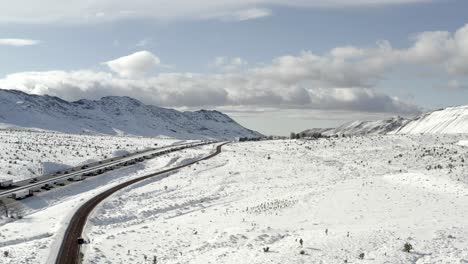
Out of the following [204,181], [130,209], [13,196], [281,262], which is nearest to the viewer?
[281,262]

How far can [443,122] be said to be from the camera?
493 ft

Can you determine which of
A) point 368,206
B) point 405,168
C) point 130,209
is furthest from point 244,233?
point 405,168

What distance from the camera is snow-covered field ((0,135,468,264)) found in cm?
2491

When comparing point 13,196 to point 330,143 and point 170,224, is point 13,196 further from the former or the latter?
point 330,143

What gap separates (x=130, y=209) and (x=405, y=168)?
35.8m

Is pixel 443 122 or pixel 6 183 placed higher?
pixel 443 122

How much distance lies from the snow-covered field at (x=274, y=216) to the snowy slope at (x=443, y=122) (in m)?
74.7

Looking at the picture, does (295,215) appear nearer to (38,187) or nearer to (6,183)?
(38,187)

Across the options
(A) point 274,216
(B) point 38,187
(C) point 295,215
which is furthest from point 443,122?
(B) point 38,187

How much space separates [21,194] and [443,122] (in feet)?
448

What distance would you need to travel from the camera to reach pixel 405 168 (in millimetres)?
59781

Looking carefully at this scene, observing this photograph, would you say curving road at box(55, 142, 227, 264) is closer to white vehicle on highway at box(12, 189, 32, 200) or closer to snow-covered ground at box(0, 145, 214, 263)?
snow-covered ground at box(0, 145, 214, 263)

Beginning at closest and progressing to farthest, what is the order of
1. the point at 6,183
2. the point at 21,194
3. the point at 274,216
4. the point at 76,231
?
1. the point at 76,231
2. the point at 274,216
3. the point at 21,194
4. the point at 6,183

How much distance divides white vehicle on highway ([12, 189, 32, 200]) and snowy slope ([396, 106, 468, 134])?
363 ft
